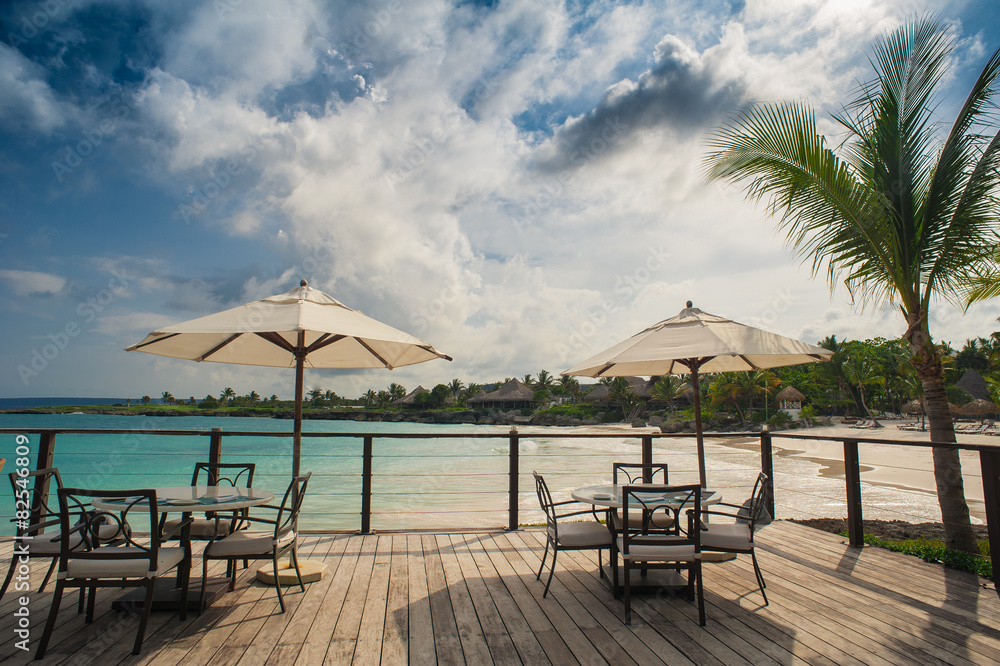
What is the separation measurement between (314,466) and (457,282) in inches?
783

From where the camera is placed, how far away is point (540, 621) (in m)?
2.82

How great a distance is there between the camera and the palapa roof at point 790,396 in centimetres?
3715

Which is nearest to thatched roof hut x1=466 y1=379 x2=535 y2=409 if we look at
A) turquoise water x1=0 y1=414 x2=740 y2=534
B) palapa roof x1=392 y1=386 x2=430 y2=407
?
palapa roof x1=392 y1=386 x2=430 y2=407

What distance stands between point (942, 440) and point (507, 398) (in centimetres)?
5053

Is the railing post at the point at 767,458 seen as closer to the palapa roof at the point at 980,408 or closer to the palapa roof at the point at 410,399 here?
the palapa roof at the point at 980,408

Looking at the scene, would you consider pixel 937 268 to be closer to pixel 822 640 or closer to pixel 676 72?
pixel 676 72

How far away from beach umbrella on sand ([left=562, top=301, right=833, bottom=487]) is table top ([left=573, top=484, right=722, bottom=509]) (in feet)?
3.24

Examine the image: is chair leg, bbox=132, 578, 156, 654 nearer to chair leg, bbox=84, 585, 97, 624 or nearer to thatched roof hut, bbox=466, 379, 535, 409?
chair leg, bbox=84, 585, 97, 624

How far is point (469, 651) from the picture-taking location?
2.45 m

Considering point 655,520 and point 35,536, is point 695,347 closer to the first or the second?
point 655,520

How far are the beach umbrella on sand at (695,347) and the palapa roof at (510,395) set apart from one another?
50155 millimetres

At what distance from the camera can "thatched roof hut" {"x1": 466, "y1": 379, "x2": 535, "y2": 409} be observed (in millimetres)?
54719

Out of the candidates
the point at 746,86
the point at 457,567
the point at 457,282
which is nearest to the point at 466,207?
the point at 457,282

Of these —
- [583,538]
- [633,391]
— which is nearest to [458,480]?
[583,538]
